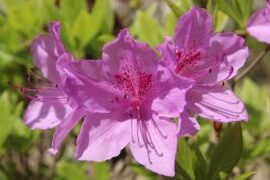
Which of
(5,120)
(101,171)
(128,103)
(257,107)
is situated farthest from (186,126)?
(257,107)

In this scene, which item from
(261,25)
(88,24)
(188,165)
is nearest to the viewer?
(188,165)

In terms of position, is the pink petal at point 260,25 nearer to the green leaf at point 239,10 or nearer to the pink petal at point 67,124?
the green leaf at point 239,10

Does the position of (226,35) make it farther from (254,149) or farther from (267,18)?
(254,149)

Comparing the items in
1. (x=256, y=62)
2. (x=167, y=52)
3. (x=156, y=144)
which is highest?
(x=167, y=52)

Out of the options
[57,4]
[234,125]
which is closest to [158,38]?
[57,4]

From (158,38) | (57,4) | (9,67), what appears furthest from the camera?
(9,67)

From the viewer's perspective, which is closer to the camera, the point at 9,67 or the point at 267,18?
the point at 267,18

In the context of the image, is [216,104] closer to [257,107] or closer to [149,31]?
[149,31]
